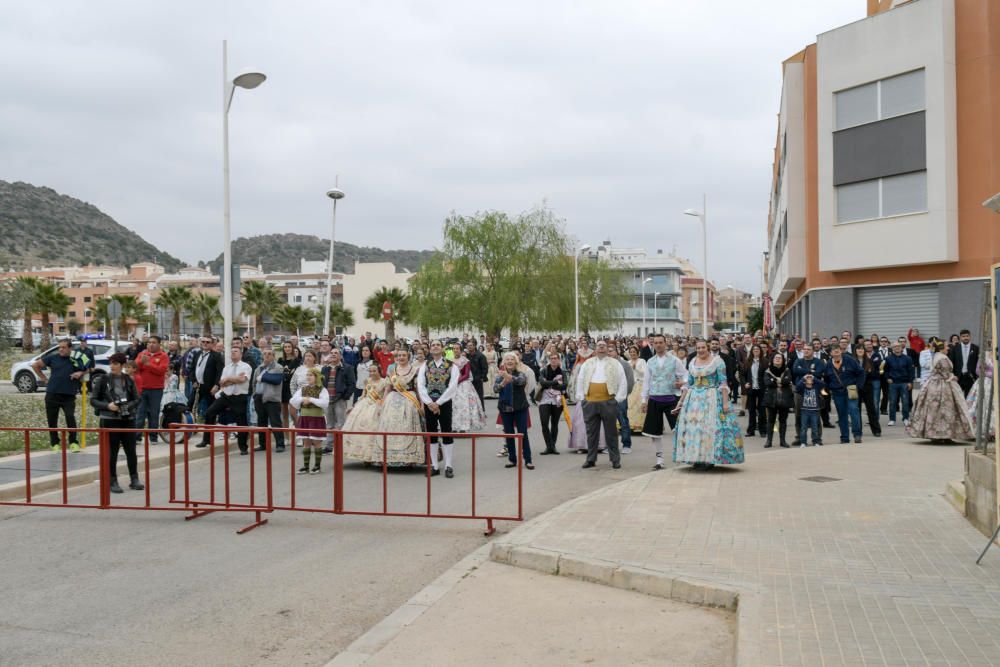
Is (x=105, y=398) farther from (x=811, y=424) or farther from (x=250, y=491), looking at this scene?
(x=811, y=424)

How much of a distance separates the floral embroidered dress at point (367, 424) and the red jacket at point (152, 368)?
366 cm

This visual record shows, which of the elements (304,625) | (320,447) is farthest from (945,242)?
(304,625)

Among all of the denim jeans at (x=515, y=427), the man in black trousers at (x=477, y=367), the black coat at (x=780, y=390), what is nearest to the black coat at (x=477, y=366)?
the man in black trousers at (x=477, y=367)

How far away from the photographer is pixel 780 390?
14.4 metres

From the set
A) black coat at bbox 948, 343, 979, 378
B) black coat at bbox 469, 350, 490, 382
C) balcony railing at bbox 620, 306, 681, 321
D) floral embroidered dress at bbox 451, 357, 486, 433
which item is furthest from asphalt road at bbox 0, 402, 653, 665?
balcony railing at bbox 620, 306, 681, 321

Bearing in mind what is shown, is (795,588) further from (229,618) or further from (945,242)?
(945,242)

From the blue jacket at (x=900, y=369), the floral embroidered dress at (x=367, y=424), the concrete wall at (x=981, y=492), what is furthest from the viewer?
the blue jacket at (x=900, y=369)

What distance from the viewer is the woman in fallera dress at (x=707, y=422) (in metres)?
11.0

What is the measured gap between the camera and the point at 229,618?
5559mm

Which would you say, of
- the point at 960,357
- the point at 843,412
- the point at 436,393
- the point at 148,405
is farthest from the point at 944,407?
the point at 148,405

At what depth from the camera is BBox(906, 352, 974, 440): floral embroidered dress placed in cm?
1369

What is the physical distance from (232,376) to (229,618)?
8309mm

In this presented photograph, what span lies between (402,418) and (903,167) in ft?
62.1

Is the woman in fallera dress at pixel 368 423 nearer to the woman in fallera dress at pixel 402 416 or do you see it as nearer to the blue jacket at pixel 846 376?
the woman in fallera dress at pixel 402 416
